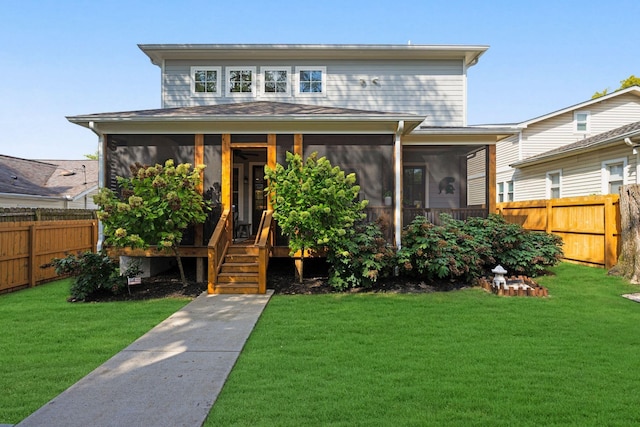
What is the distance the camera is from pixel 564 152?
1334 cm

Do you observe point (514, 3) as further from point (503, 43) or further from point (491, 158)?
point (491, 158)

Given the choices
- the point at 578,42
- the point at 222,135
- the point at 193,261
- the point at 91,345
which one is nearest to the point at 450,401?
the point at 91,345

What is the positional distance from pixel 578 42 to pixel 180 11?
1623cm

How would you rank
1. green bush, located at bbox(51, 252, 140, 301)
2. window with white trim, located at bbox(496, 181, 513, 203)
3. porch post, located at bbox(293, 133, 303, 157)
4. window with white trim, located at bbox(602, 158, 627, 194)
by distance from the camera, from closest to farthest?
1. green bush, located at bbox(51, 252, 140, 301)
2. porch post, located at bbox(293, 133, 303, 157)
3. window with white trim, located at bbox(602, 158, 627, 194)
4. window with white trim, located at bbox(496, 181, 513, 203)

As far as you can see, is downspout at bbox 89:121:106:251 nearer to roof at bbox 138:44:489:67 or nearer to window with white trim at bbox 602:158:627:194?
roof at bbox 138:44:489:67

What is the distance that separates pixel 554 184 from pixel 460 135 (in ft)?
23.7

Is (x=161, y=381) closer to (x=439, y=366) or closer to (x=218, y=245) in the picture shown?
(x=439, y=366)

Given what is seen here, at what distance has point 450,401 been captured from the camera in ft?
Answer: 10.6

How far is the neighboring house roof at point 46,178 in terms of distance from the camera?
16403mm

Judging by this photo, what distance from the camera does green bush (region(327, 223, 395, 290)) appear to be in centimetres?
769

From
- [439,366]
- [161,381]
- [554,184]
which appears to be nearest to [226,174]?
[161,381]

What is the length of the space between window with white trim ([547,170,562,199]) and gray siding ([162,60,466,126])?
5135 mm

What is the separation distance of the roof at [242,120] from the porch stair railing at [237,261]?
6.44 ft

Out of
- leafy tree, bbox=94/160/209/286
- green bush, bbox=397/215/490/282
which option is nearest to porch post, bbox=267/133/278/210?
leafy tree, bbox=94/160/209/286
